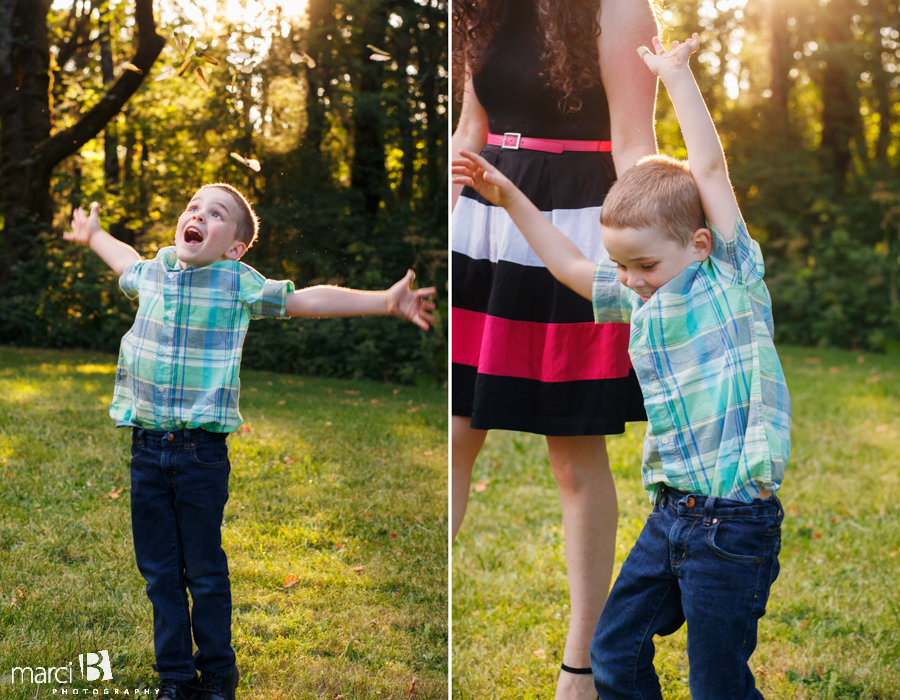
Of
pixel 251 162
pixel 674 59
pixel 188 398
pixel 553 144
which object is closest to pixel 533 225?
pixel 553 144

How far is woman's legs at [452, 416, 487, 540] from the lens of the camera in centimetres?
185

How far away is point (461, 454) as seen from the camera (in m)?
1.86

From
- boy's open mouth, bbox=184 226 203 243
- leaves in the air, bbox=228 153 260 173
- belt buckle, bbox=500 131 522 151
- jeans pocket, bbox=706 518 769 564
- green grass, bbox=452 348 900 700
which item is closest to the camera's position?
jeans pocket, bbox=706 518 769 564

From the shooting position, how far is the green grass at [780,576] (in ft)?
7.07

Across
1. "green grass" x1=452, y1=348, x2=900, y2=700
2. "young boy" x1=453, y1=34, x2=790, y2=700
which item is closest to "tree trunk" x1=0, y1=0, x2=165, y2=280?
"young boy" x1=453, y1=34, x2=790, y2=700

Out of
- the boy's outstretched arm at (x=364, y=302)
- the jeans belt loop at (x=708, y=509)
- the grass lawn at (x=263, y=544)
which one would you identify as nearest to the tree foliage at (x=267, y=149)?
the grass lawn at (x=263, y=544)

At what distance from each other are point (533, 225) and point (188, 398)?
2.58ft

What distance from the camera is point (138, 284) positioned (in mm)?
1695

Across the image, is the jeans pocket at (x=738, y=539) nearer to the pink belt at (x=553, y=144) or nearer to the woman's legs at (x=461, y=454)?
the woman's legs at (x=461, y=454)

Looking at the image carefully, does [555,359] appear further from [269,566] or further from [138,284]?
[269,566]

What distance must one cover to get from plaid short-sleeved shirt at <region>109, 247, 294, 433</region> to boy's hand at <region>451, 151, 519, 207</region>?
0.43m

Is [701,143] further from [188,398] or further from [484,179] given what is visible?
[188,398]

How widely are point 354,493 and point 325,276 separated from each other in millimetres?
1083

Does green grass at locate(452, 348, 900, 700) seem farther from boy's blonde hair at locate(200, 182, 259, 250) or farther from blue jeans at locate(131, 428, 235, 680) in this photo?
boy's blonde hair at locate(200, 182, 259, 250)
